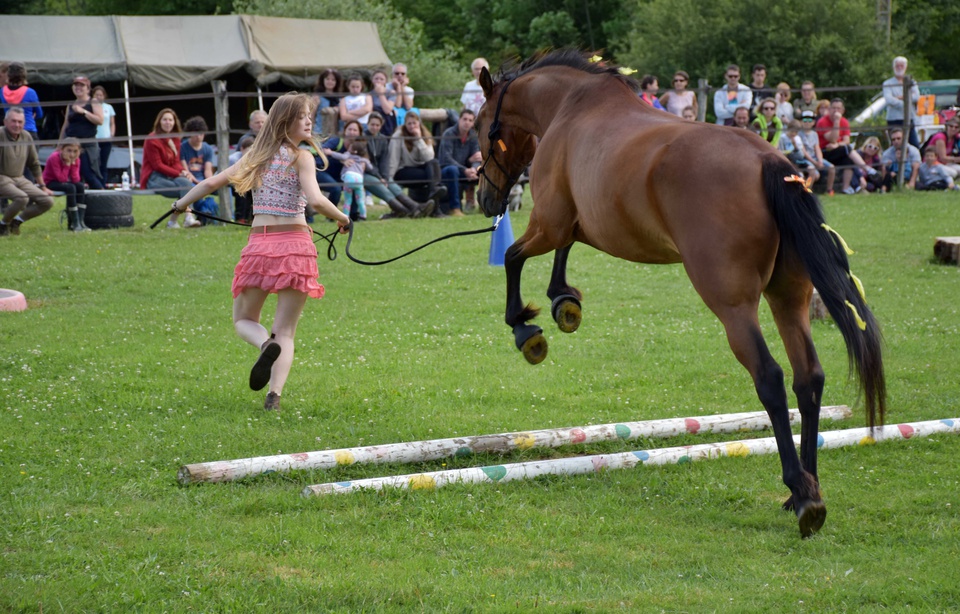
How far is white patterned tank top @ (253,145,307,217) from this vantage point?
21.0ft

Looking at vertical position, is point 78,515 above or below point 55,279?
above

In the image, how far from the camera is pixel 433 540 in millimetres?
4586

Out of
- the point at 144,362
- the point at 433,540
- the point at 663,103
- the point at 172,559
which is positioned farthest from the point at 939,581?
the point at 663,103

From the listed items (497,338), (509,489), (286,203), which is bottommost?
(497,338)

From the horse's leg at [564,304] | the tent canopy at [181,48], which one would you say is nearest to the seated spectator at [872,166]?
the tent canopy at [181,48]

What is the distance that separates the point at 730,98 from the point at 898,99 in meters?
3.97

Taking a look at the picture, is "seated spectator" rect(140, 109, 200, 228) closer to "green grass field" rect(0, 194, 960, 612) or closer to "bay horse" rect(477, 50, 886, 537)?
"green grass field" rect(0, 194, 960, 612)

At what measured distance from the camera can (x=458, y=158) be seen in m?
17.4

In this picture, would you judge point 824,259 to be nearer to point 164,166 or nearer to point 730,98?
point 164,166

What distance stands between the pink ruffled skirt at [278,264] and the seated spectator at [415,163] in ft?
34.0

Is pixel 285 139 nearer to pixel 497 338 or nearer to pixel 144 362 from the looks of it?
pixel 144 362

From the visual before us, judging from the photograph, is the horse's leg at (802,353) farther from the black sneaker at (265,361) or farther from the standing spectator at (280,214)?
the black sneaker at (265,361)

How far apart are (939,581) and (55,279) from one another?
10128 mm

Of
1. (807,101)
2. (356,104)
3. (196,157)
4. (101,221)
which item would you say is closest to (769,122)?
(807,101)
